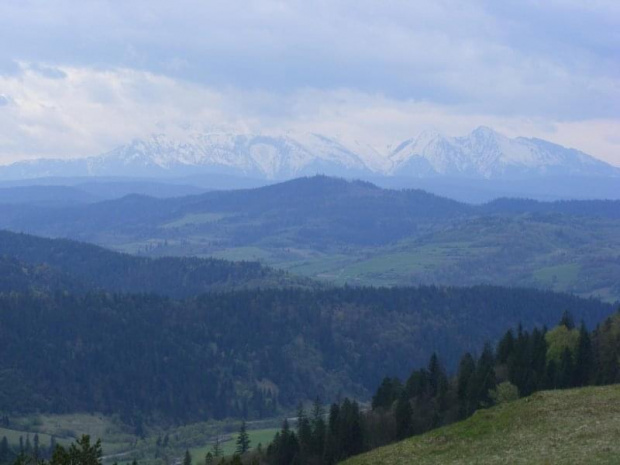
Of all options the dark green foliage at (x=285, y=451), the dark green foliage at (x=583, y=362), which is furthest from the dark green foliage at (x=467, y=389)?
the dark green foliage at (x=285, y=451)

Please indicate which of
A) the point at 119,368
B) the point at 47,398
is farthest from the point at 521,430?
the point at 119,368

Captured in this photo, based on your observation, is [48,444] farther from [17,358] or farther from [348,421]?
[348,421]

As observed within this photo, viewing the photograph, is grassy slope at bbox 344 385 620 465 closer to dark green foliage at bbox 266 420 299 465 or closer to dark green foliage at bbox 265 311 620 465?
dark green foliage at bbox 265 311 620 465

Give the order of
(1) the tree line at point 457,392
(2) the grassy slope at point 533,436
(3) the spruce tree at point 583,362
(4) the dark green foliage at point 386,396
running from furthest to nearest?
(4) the dark green foliage at point 386,396, (3) the spruce tree at point 583,362, (1) the tree line at point 457,392, (2) the grassy slope at point 533,436

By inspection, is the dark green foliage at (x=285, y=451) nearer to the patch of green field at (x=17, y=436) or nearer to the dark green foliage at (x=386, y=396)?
the dark green foliage at (x=386, y=396)

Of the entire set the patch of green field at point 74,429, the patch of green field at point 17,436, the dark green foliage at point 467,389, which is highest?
the dark green foliage at point 467,389

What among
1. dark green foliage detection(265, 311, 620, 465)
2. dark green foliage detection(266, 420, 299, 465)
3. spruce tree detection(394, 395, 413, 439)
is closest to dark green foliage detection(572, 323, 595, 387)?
dark green foliage detection(265, 311, 620, 465)

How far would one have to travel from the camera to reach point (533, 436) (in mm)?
49250

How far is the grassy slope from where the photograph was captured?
4444 cm

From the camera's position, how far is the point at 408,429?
7700cm

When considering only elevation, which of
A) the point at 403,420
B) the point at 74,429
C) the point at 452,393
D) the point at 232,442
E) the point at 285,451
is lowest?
the point at 74,429

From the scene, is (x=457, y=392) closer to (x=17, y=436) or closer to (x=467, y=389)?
(x=467, y=389)

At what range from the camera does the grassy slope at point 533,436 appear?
4444cm

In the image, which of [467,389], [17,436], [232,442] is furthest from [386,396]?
[17,436]
